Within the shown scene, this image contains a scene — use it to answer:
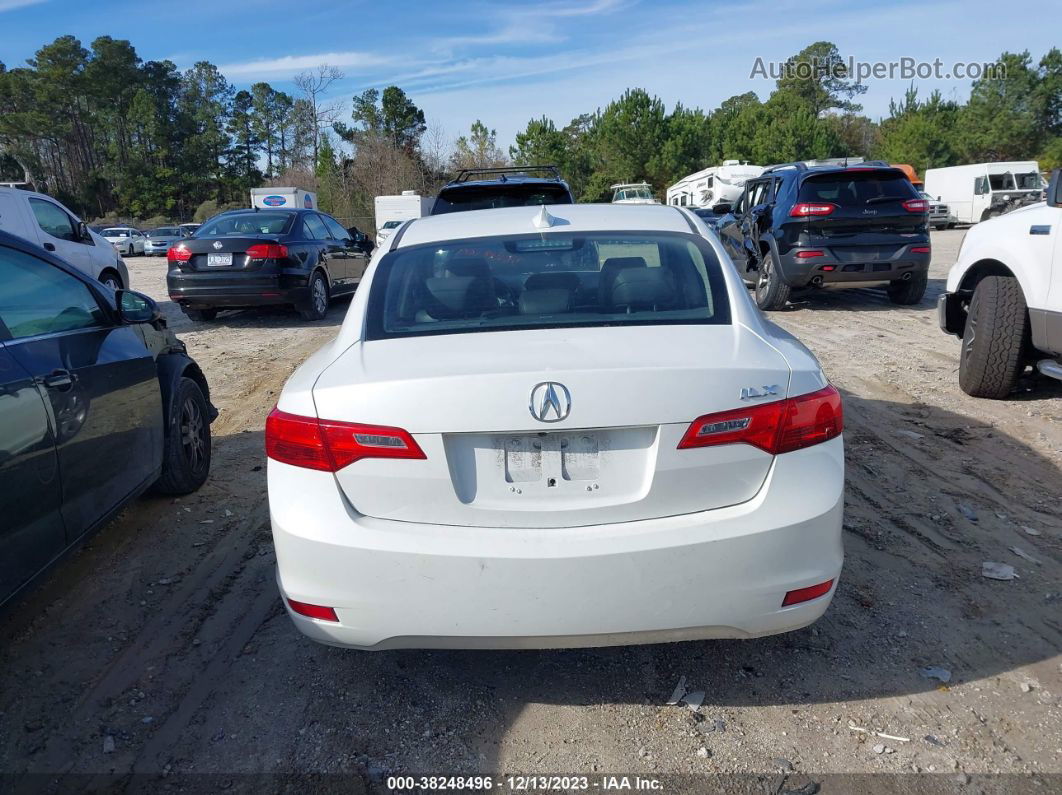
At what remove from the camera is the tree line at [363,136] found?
5959 cm

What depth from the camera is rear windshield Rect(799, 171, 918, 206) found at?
10.5m

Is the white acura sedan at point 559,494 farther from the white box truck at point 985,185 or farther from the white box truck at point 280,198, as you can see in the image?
the white box truck at point 280,198

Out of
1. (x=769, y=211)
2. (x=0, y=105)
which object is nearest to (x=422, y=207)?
(x=769, y=211)

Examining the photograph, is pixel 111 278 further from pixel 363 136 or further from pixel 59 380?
pixel 363 136

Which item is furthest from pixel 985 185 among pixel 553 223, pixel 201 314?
pixel 553 223

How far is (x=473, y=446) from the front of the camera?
7.89 ft

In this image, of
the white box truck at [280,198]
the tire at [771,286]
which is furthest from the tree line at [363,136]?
the tire at [771,286]

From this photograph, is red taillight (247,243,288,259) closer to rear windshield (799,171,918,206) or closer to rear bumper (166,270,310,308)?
rear bumper (166,270,310,308)

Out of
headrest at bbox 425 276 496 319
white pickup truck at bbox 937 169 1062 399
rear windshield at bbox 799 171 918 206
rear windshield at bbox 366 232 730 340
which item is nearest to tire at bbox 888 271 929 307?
rear windshield at bbox 799 171 918 206

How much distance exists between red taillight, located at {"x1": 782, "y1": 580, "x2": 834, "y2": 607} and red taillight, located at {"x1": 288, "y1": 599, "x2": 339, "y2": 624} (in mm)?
1407

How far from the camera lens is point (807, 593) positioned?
2551 mm

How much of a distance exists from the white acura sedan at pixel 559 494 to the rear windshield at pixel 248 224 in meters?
9.52

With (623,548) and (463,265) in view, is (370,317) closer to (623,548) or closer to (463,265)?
(463,265)

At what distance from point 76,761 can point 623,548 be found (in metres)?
1.88
